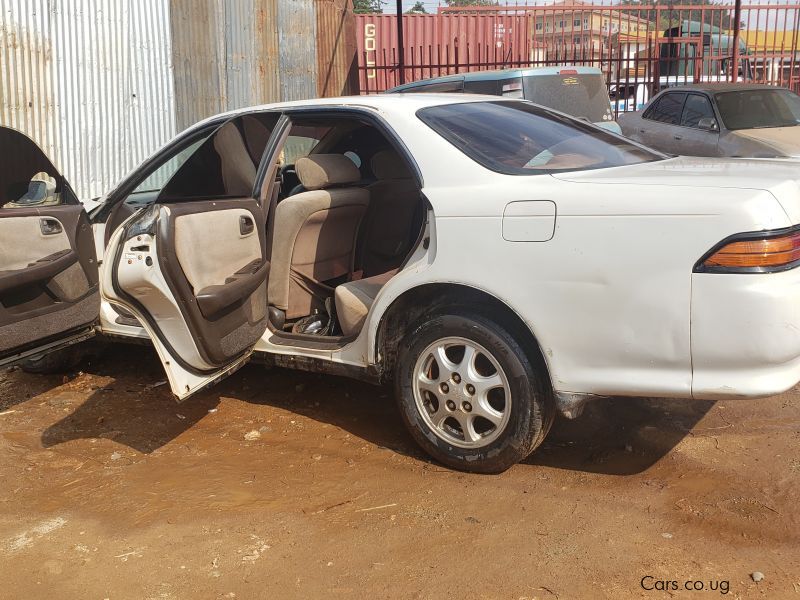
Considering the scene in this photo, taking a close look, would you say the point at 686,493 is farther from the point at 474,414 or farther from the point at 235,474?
the point at 235,474

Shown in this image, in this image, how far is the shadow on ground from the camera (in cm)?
381

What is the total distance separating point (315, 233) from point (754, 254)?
7.71 feet

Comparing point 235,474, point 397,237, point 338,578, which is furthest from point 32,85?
point 338,578

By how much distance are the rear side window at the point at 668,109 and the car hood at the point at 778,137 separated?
1.19 metres

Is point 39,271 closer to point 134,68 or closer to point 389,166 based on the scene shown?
point 389,166

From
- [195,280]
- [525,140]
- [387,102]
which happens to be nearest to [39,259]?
[195,280]

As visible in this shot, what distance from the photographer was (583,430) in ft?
13.3

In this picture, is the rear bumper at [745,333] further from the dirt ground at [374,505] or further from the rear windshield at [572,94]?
the rear windshield at [572,94]

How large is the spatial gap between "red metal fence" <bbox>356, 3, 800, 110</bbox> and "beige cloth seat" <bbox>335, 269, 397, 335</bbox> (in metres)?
10.3

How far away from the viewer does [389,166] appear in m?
4.84

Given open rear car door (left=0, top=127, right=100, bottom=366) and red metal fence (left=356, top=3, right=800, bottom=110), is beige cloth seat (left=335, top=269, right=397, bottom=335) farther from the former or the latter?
red metal fence (left=356, top=3, right=800, bottom=110)

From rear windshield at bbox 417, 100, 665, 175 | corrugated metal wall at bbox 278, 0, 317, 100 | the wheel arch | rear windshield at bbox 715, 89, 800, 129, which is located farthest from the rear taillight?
corrugated metal wall at bbox 278, 0, 317, 100

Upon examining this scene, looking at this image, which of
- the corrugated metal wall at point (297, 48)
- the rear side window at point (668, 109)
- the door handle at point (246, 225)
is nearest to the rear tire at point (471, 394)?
the door handle at point (246, 225)

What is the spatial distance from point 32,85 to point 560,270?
7.29m
